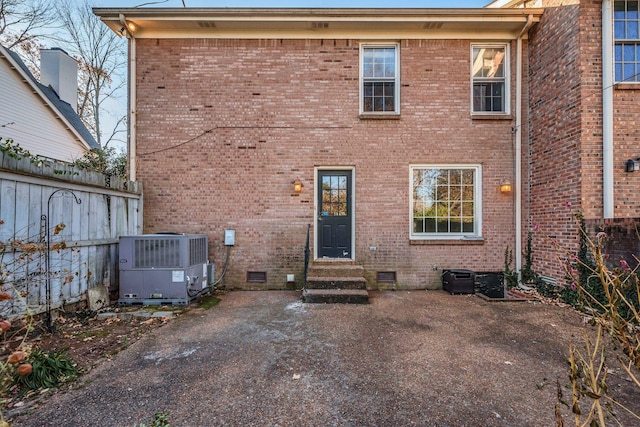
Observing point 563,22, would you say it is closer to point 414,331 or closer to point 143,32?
point 414,331

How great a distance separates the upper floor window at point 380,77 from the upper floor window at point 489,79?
1729 mm

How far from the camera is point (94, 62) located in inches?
558

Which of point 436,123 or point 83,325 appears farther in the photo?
point 436,123

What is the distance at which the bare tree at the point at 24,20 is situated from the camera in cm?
1146

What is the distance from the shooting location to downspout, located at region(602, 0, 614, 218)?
197 inches

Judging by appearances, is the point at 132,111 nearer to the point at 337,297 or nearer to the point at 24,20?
the point at 337,297

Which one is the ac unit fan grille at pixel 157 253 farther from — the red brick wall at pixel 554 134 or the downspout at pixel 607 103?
the downspout at pixel 607 103

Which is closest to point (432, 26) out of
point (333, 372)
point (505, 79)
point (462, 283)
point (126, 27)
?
point (505, 79)

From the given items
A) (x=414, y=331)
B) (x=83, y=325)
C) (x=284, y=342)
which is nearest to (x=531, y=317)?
(x=414, y=331)

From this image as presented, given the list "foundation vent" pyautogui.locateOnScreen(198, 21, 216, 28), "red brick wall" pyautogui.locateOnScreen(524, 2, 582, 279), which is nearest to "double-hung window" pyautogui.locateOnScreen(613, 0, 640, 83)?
"red brick wall" pyautogui.locateOnScreen(524, 2, 582, 279)

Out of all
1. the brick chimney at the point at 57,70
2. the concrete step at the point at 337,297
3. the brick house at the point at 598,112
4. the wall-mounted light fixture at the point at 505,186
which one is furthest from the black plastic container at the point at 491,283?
the brick chimney at the point at 57,70

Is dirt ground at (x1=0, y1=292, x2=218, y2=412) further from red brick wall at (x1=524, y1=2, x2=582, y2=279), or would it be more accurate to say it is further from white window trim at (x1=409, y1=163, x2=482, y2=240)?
red brick wall at (x1=524, y1=2, x2=582, y2=279)

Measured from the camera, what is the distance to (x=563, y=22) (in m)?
5.40

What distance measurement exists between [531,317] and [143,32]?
9.14m
